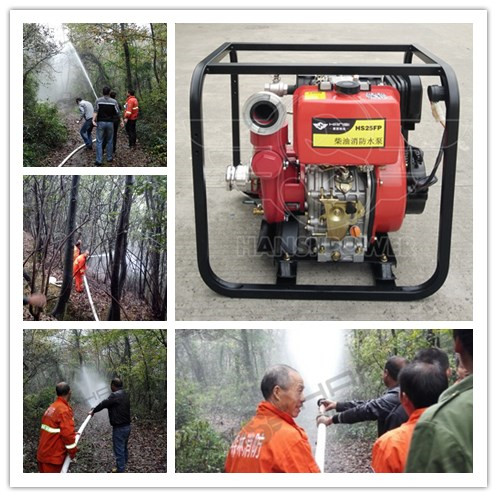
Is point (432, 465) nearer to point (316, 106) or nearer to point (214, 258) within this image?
point (316, 106)

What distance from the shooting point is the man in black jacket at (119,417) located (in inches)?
135

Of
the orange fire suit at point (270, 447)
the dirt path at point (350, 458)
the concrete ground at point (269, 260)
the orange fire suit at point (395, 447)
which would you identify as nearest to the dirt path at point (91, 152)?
the concrete ground at point (269, 260)

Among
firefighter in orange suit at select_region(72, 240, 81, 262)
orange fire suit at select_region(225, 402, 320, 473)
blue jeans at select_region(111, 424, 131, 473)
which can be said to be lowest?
Result: blue jeans at select_region(111, 424, 131, 473)

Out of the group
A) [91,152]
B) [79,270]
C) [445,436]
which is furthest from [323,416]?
[91,152]

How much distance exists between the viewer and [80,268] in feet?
12.4

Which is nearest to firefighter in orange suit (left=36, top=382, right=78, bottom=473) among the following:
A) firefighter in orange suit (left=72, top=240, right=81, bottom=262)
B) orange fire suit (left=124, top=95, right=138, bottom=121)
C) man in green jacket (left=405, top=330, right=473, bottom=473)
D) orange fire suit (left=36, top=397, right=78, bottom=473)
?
orange fire suit (left=36, top=397, right=78, bottom=473)

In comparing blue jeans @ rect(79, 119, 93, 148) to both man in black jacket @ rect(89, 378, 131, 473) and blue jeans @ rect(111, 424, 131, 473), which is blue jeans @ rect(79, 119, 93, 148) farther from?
blue jeans @ rect(111, 424, 131, 473)

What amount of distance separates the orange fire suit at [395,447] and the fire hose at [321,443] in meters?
0.30

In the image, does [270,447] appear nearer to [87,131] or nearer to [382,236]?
[382,236]

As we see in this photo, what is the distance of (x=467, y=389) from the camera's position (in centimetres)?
242

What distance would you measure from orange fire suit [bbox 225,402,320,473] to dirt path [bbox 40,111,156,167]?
71.8 inches

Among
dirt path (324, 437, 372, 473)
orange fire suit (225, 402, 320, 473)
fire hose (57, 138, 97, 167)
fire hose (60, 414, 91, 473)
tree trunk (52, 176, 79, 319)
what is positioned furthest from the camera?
fire hose (57, 138, 97, 167)

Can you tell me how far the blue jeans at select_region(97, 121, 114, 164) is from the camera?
4.06 metres

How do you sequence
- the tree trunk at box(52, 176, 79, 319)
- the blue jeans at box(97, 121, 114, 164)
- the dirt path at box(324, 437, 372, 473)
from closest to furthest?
the dirt path at box(324, 437, 372, 473) → the tree trunk at box(52, 176, 79, 319) → the blue jeans at box(97, 121, 114, 164)
